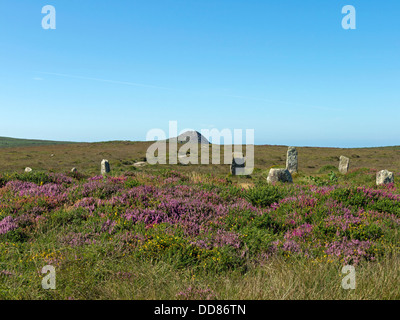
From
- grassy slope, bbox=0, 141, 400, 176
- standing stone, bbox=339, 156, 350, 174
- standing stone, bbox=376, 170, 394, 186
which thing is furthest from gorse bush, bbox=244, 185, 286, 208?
standing stone, bbox=339, 156, 350, 174

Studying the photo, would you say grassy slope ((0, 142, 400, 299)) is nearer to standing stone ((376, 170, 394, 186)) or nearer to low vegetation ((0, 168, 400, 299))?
low vegetation ((0, 168, 400, 299))

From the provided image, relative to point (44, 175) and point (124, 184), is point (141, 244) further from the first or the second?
point (44, 175)

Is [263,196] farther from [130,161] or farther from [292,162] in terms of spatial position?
[130,161]

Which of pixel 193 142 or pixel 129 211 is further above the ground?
pixel 193 142

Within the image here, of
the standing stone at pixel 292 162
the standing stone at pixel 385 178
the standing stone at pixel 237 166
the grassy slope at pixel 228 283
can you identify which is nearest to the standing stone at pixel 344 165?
the standing stone at pixel 292 162

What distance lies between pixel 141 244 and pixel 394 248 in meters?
5.00

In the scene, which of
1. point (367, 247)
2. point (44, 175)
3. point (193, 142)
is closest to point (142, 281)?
point (367, 247)

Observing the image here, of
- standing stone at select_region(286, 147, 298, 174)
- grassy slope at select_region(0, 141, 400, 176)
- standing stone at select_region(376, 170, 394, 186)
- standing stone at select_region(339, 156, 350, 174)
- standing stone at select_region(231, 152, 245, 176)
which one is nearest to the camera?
standing stone at select_region(376, 170, 394, 186)

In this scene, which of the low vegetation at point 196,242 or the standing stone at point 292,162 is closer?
the low vegetation at point 196,242

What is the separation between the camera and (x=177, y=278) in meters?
4.37

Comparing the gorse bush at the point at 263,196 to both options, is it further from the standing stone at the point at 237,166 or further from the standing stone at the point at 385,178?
the standing stone at the point at 237,166

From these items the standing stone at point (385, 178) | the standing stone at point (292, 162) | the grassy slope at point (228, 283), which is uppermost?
the standing stone at point (292, 162)

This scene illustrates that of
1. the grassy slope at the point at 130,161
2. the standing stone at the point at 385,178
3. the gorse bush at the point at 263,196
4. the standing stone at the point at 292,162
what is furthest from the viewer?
the grassy slope at the point at 130,161
